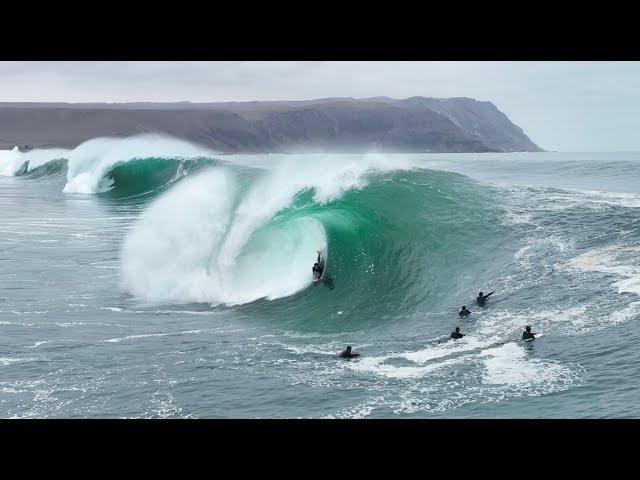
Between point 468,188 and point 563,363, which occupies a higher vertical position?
point 468,188

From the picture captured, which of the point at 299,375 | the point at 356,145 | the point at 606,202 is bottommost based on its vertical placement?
the point at 299,375

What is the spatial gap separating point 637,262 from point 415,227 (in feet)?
24.0

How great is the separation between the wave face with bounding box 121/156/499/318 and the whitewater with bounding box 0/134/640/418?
0.27 feet

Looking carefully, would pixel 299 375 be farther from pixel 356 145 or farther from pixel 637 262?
pixel 356 145

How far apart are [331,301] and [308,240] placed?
4.56 m

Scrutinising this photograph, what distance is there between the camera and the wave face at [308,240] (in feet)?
63.9

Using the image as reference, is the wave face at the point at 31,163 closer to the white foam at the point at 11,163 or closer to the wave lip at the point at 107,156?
the white foam at the point at 11,163

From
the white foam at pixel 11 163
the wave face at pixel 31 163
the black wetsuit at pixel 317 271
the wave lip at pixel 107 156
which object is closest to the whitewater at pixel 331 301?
the black wetsuit at pixel 317 271

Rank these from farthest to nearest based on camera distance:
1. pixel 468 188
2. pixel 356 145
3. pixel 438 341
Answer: pixel 356 145, pixel 468 188, pixel 438 341

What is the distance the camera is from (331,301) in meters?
18.6

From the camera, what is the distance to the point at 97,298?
61.0ft
